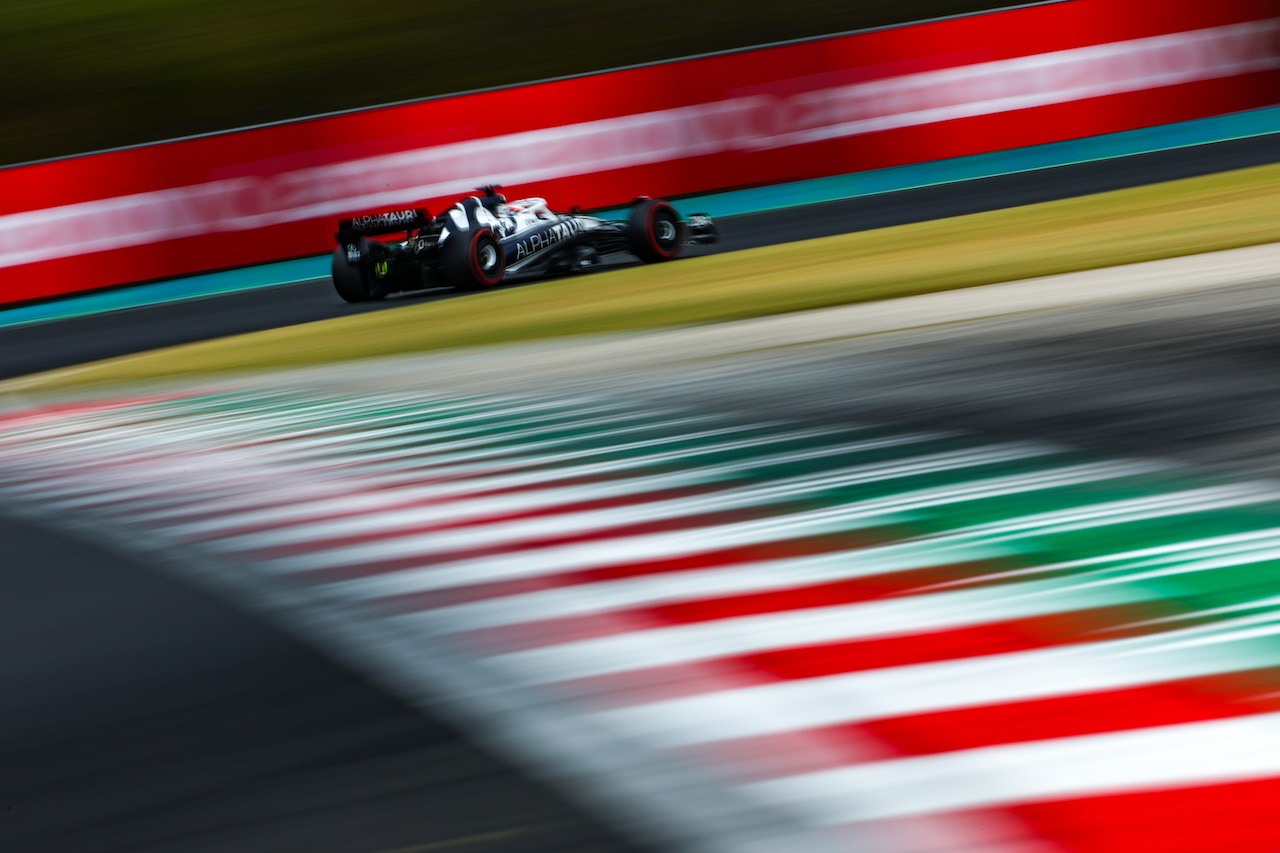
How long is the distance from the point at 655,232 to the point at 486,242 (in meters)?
1.31

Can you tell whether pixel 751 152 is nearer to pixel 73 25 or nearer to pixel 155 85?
pixel 155 85

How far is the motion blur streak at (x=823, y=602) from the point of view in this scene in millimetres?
2150

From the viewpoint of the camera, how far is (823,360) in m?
6.20

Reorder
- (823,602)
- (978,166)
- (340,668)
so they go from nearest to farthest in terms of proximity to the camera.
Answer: (340,668) < (823,602) < (978,166)

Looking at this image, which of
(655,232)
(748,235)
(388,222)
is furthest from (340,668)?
(748,235)

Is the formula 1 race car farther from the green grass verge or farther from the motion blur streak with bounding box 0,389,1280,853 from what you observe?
the motion blur streak with bounding box 0,389,1280,853

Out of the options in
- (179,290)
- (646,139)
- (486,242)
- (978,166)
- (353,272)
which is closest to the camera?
(486,242)

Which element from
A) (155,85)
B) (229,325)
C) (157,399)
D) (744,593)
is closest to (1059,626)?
(744,593)

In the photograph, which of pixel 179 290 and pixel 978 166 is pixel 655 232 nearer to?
pixel 978 166

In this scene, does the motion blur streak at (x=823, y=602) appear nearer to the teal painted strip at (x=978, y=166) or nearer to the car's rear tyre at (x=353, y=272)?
the car's rear tyre at (x=353, y=272)

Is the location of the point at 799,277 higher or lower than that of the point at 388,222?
lower

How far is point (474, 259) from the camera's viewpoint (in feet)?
38.9

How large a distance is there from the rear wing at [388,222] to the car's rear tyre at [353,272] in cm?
15

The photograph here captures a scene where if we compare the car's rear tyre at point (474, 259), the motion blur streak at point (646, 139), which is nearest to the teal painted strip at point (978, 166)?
the motion blur streak at point (646, 139)
